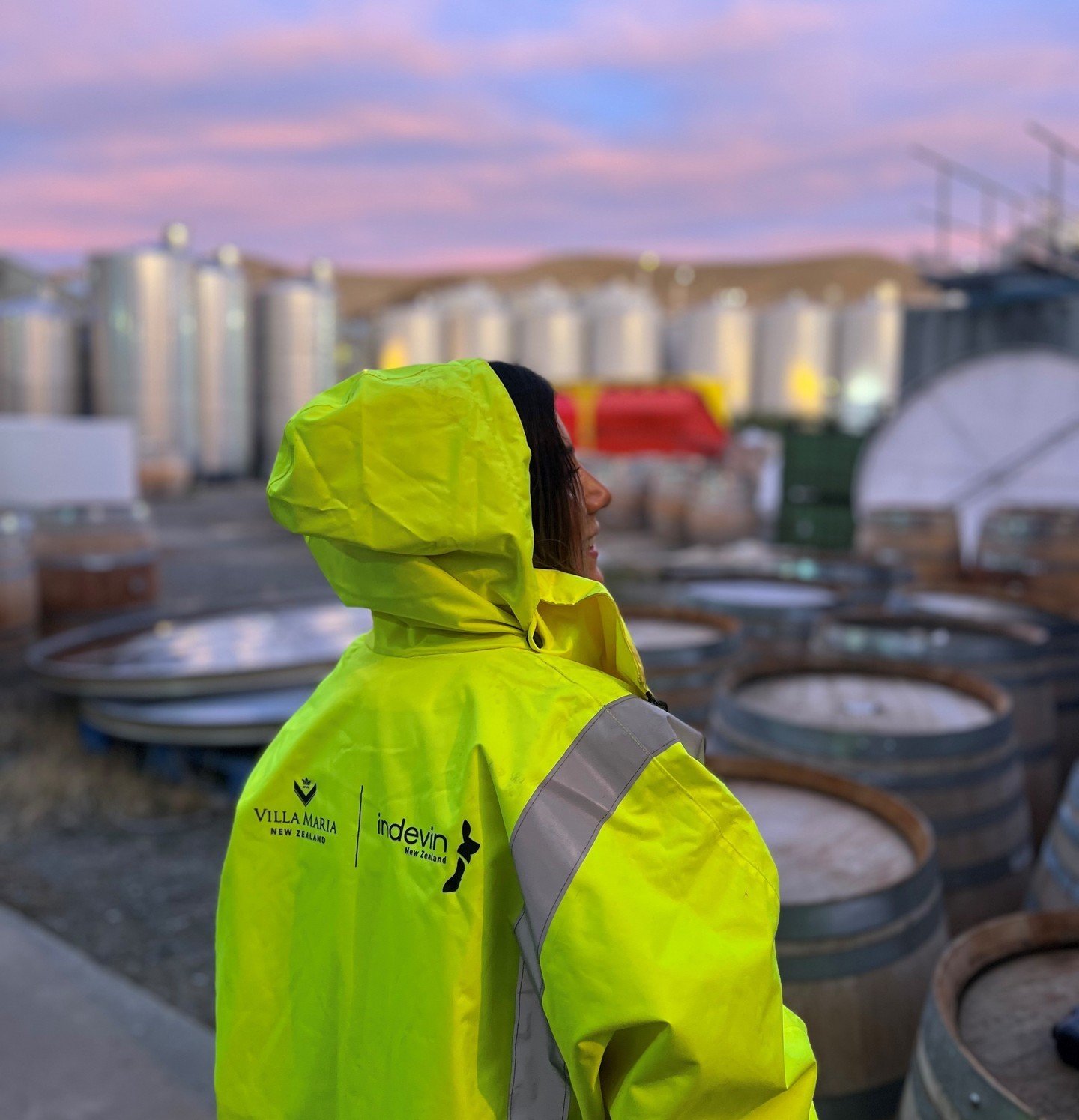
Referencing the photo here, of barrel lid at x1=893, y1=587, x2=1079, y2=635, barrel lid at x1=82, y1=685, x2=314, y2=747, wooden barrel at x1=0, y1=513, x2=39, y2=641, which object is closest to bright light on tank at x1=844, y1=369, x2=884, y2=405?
barrel lid at x1=893, y1=587, x2=1079, y2=635

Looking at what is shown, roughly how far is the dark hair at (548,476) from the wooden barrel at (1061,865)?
1.75 meters

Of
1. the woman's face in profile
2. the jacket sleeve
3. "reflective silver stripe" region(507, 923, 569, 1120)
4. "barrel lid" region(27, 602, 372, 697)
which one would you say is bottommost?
"barrel lid" region(27, 602, 372, 697)

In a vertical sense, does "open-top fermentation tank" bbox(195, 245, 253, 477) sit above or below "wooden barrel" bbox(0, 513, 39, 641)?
above

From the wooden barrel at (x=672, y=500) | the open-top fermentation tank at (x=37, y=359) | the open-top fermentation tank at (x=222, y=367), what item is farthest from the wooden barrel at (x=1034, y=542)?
the open-top fermentation tank at (x=37, y=359)

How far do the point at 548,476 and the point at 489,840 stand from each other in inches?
16.8

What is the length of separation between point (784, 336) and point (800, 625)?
27.2 meters

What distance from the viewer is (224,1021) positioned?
53.3 inches

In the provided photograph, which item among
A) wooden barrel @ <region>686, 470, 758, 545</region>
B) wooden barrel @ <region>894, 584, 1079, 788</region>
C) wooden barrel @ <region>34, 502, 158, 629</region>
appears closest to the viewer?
wooden barrel @ <region>894, 584, 1079, 788</region>

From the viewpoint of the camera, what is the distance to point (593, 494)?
130 centimetres

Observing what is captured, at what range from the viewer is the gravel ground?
3.71m

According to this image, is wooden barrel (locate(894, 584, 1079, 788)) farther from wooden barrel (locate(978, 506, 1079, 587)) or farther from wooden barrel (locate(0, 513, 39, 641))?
wooden barrel (locate(0, 513, 39, 641))

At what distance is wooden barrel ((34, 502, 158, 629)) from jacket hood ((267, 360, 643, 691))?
589 cm

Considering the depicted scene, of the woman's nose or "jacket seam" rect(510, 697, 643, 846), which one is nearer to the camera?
"jacket seam" rect(510, 697, 643, 846)

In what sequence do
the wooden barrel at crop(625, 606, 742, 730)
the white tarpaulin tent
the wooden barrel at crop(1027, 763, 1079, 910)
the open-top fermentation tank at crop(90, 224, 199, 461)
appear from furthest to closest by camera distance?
the open-top fermentation tank at crop(90, 224, 199, 461)
the white tarpaulin tent
the wooden barrel at crop(625, 606, 742, 730)
the wooden barrel at crop(1027, 763, 1079, 910)
